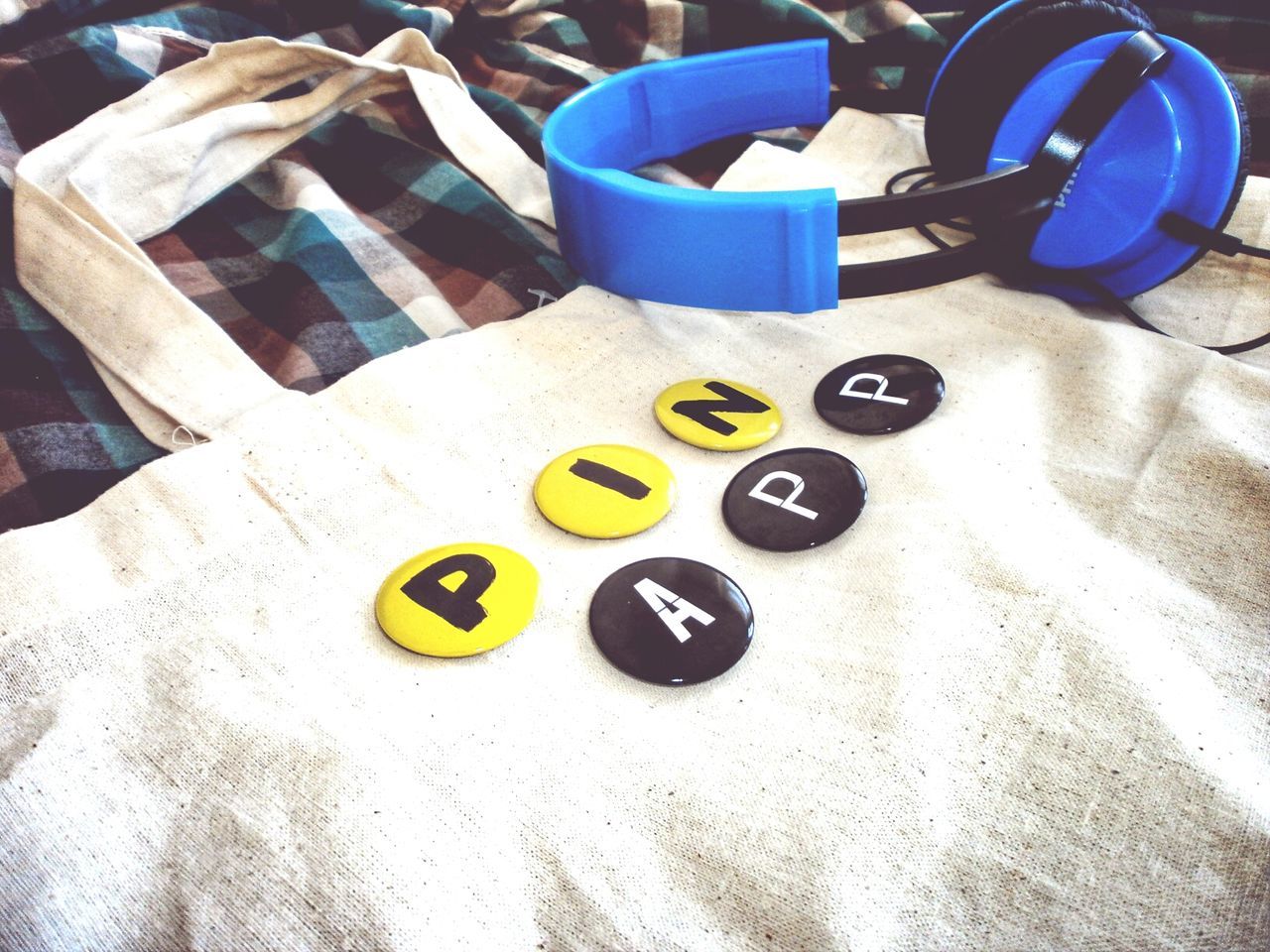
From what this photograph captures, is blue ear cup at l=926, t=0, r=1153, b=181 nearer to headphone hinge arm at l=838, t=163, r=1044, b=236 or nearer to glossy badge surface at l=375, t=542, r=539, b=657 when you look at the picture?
headphone hinge arm at l=838, t=163, r=1044, b=236

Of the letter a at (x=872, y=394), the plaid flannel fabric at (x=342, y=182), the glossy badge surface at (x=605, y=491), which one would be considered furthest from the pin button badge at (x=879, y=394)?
the plaid flannel fabric at (x=342, y=182)

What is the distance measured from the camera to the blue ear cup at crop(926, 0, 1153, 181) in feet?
2.02

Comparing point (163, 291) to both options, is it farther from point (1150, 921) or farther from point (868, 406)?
point (1150, 921)

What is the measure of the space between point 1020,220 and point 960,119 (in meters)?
0.17

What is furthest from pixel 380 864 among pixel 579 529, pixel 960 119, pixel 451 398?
pixel 960 119

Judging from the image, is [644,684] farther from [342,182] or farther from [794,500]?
[342,182]

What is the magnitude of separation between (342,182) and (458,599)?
54cm

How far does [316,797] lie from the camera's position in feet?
1.28

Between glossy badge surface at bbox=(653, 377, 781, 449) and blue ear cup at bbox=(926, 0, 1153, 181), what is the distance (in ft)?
0.87

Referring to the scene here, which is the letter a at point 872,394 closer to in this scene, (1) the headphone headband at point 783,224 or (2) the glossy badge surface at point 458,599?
(1) the headphone headband at point 783,224

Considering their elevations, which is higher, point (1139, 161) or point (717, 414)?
point (1139, 161)

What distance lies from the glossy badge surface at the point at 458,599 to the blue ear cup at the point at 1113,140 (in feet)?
1.35

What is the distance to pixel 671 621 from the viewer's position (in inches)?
17.7

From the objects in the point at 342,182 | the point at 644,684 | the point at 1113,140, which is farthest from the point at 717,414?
the point at 342,182
